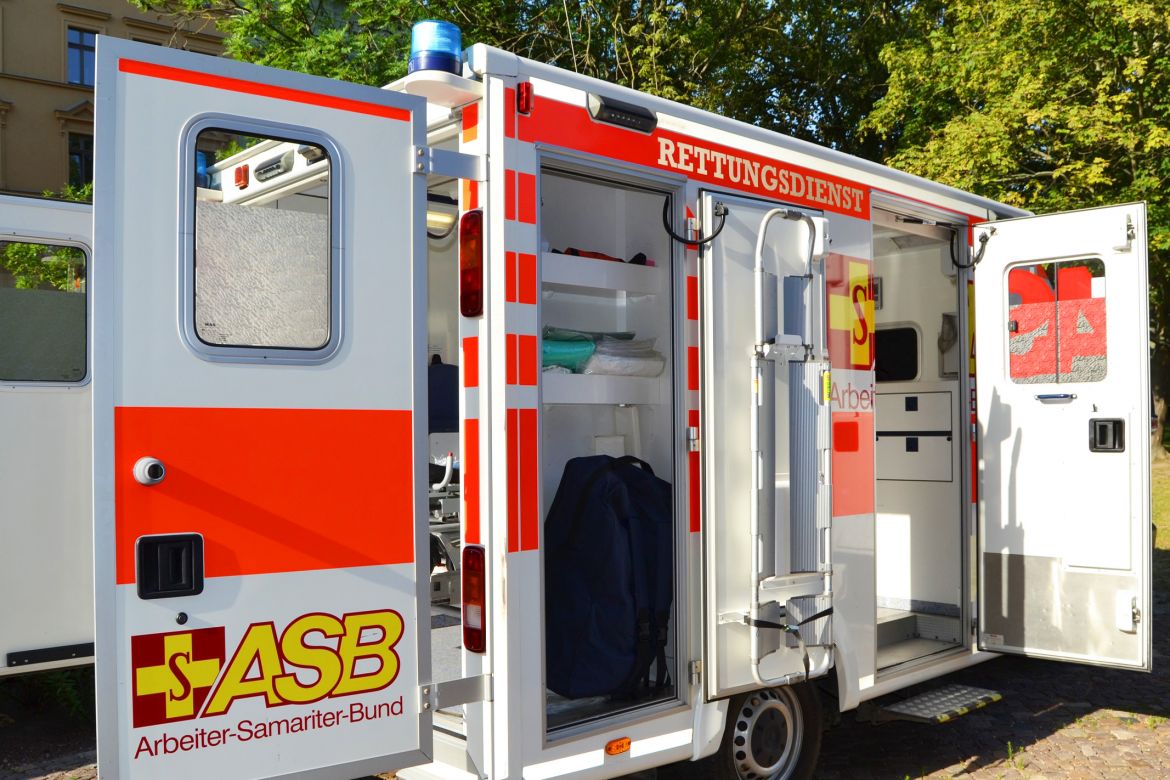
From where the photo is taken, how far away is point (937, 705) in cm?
493

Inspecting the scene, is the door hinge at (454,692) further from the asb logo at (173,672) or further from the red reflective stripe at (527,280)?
the red reflective stripe at (527,280)

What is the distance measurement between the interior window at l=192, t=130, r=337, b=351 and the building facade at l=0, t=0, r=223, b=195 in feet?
81.4

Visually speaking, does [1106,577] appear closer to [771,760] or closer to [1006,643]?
[1006,643]

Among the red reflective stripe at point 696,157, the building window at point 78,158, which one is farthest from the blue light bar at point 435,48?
the building window at point 78,158

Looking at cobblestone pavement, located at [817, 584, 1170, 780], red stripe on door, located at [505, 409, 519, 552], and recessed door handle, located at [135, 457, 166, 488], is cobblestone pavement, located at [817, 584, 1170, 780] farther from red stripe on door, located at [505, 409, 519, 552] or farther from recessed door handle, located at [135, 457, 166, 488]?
recessed door handle, located at [135, 457, 166, 488]

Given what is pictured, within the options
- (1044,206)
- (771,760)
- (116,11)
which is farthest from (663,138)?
(116,11)

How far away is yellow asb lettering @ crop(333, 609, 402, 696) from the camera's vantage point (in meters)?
2.88

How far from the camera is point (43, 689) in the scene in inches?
235

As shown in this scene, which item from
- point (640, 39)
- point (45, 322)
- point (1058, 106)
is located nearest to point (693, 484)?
point (45, 322)

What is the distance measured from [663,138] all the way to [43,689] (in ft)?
15.7

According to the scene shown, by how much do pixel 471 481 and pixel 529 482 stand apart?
18 cm

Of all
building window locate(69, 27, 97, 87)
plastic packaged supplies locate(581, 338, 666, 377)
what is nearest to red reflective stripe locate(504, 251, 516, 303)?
plastic packaged supplies locate(581, 338, 666, 377)

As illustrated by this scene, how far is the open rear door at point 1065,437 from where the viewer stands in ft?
16.2

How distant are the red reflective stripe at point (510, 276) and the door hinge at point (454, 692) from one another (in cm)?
118
